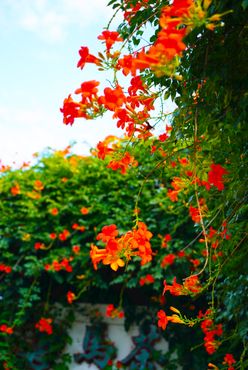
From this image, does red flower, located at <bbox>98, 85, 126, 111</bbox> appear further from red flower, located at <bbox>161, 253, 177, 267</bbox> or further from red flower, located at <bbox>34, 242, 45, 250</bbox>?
red flower, located at <bbox>34, 242, 45, 250</bbox>

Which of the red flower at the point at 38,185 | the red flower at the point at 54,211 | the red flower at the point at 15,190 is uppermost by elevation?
the red flower at the point at 38,185

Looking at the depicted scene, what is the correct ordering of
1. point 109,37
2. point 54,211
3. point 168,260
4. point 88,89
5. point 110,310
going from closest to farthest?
point 88,89, point 109,37, point 168,260, point 110,310, point 54,211

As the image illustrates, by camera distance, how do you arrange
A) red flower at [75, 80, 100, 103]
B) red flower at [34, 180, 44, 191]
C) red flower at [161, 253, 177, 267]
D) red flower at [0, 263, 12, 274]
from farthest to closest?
red flower at [34, 180, 44, 191]
red flower at [0, 263, 12, 274]
red flower at [161, 253, 177, 267]
red flower at [75, 80, 100, 103]

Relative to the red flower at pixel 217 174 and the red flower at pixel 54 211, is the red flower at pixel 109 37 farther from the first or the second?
the red flower at pixel 54 211

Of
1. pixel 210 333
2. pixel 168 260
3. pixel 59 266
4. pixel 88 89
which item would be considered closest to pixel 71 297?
pixel 59 266

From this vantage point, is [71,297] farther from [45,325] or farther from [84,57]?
[84,57]

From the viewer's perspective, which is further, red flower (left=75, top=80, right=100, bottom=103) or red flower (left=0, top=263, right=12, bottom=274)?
red flower (left=0, top=263, right=12, bottom=274)

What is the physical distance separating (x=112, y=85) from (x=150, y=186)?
108 inches

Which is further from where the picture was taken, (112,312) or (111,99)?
(112,312)

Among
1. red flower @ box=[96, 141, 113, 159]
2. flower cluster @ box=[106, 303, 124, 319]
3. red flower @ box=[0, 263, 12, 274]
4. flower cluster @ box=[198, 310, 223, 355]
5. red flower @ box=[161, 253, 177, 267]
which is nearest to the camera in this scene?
red flower @ box=[96, 141, 113, 159]

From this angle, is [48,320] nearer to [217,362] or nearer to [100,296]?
[100,296]

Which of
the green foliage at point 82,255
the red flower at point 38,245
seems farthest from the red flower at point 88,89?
the red flower at point 38,245

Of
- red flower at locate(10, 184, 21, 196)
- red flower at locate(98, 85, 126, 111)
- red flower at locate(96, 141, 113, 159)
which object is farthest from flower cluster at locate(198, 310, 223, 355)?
red flower at locate(10, 184, 21, 196)

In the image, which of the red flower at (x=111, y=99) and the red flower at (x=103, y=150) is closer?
the red flower at (x=111, y=99)
